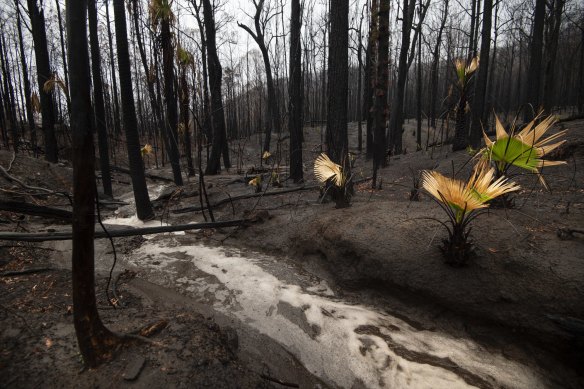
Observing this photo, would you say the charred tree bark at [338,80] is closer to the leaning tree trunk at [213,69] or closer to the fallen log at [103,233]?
the fallen log at [103,233]

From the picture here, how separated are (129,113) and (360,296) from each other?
17.5 feet

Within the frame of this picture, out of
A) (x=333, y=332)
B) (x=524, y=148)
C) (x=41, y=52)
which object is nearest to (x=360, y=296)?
(x=333, y=332)

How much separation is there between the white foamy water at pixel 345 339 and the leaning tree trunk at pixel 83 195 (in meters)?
1.53

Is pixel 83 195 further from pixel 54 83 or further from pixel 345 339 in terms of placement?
pixel 54 83

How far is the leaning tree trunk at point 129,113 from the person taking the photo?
5457 mm

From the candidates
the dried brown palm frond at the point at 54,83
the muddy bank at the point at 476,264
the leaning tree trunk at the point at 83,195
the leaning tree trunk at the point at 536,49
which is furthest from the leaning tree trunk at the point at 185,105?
the leaning tree trunk at the point at 536,49

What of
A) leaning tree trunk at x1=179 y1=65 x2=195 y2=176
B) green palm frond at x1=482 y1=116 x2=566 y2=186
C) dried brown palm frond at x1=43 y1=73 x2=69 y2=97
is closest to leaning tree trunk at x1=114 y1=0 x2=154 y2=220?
leaning tree trunk at x1=179 y1=65 x2=195 y2=176

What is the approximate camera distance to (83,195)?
1411mm

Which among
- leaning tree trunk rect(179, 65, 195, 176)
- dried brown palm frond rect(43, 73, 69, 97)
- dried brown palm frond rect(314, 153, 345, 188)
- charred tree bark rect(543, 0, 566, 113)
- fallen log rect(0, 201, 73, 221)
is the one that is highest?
charred tree bark rect(543, 0, 566, 113)

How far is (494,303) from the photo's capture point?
252cm

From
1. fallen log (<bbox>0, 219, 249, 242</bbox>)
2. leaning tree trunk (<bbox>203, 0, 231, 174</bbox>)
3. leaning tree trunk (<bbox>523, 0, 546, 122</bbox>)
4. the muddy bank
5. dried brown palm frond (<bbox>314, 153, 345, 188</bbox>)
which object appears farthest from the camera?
leaning tree trunk (<bbox>203, 0, 231, 174</bbox>)

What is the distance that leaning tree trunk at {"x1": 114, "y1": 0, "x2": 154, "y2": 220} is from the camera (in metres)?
5.46

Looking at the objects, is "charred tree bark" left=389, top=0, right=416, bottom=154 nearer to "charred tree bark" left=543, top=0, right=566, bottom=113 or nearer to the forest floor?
"charred tree bark" left=543, top=0, right=566, bottom=113

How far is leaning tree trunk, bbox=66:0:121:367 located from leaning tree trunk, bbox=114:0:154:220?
487 cm
